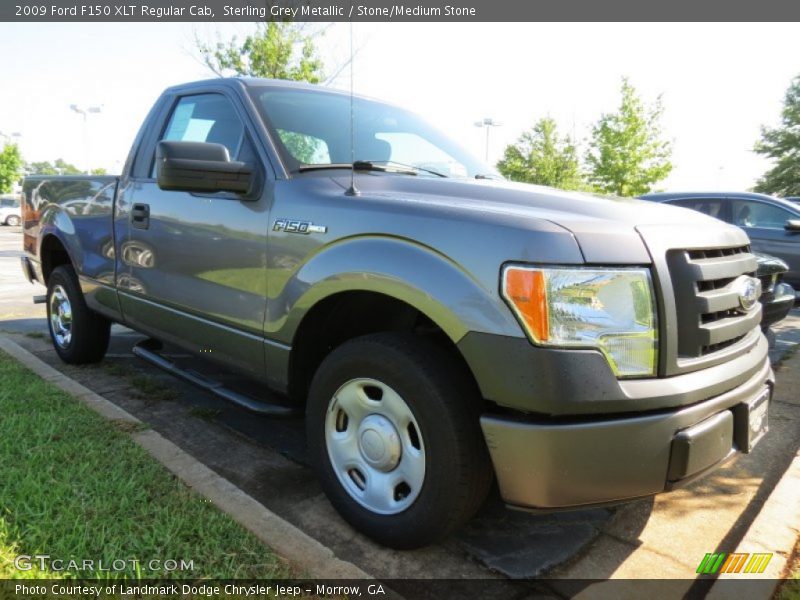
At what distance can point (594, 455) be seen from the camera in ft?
6.04

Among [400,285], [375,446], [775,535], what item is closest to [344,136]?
[400,285]

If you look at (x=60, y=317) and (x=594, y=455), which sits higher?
(x=594, y=455)

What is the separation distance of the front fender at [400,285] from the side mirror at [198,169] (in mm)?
560

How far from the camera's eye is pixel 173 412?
3.78m

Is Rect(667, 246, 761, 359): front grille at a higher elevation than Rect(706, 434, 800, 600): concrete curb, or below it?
higher

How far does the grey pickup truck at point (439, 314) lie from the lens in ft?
6.05

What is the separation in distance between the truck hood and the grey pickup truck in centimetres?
1

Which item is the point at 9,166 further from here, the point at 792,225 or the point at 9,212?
the point at 792,225

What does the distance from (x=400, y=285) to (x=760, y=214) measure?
305 inches

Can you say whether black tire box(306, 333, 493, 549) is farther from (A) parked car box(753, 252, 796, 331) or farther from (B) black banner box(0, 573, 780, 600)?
(A) parked car box(753, 252, 796, 331)

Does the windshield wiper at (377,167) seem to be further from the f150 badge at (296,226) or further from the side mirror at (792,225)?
the side mirror at (792,225)

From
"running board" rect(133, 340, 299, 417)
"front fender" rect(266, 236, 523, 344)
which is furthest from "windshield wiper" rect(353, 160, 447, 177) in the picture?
"running board" rect(133, 340, 299, 417)

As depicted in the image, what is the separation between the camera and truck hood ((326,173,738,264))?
191 cm

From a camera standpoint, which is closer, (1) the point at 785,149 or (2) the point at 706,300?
(2) the point at 706,300
